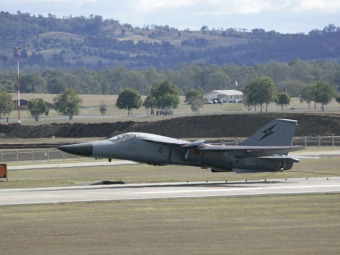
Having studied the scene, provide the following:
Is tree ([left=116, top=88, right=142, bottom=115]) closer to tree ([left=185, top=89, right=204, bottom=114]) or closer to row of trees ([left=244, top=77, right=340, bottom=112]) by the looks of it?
tree ([left=185, top=89, right=204, bottom=114])

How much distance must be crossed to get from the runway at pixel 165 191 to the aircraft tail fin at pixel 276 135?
174 cm

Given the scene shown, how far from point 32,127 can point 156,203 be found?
72.7 meters

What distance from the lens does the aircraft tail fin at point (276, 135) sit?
1687 inches

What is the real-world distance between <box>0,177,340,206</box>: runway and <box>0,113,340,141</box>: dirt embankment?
43.2 meters

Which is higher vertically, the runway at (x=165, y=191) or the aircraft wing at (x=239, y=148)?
the aircraft wing at (x=239, y=148)

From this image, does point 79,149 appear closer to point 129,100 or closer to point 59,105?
point 59,105

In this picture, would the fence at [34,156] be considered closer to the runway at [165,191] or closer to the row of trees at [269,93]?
the runway at [165,191]

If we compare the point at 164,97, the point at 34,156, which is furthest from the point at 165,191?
the point at 164,97

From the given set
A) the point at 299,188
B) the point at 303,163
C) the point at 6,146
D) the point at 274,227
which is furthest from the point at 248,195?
the point at 6,146

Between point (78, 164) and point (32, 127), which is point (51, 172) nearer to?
point (78, 164)

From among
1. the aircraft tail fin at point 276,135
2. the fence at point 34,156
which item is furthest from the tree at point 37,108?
the aircraft tail fin at point 276,135

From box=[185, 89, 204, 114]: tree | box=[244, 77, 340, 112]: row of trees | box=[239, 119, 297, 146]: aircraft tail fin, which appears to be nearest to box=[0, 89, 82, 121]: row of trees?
box=[185, 89, 204, 114]: tree

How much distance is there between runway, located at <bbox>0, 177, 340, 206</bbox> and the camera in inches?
1427

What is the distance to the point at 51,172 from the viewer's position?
54.5 meters
